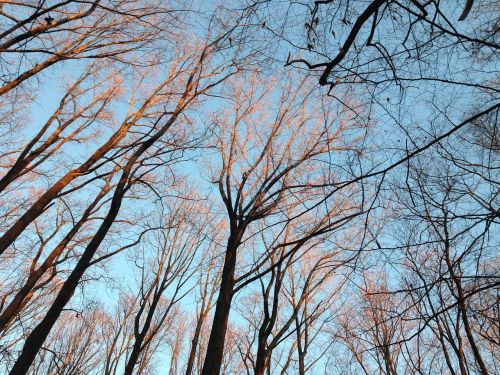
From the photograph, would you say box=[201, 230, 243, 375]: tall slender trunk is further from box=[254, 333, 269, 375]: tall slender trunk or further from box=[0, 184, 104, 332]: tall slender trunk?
box=[0, 184, 104, 332]: tall slender trunk

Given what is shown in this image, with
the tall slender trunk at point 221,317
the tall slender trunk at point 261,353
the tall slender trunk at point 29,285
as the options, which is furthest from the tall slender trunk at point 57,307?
the tall slender trunk at point 261,353

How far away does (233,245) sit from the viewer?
4.93m

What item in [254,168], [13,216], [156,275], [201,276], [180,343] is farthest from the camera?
[180,343]

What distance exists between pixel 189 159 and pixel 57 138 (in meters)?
3.90

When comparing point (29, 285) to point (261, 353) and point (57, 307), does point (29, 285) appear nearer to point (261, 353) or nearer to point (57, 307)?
point (57, 307)

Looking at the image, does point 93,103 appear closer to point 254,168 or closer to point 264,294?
point 254,168

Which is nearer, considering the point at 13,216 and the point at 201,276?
the point at 13,216

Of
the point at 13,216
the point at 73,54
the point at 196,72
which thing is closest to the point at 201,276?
the point at 13,216

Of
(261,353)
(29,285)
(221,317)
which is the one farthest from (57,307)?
(261,353)

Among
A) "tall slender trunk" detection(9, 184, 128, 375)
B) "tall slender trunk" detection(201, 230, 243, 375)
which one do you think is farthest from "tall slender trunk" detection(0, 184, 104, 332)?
"tall slender trunk" detection(201, 230, 243, 375)

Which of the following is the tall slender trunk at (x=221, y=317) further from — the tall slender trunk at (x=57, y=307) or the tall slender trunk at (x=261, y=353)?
the tall slender trunk at (x=261, y=353)

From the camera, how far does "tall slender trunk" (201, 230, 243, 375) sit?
3.94m

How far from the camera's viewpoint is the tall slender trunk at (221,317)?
3941 millimetres

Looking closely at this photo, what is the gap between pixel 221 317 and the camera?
14.0 feet
